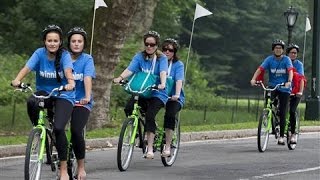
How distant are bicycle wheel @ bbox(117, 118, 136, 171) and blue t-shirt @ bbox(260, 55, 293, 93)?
4077mm

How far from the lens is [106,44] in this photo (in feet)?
57.4

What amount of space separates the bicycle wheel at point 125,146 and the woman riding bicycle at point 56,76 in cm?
219

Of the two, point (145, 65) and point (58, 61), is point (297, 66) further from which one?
point (58, 61)

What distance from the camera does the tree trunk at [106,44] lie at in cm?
1714

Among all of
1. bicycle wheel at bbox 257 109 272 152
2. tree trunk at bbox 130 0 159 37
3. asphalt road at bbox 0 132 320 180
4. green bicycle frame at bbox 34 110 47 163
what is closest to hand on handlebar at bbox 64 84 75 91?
green bicycle frame at bbox 34 110 47 163

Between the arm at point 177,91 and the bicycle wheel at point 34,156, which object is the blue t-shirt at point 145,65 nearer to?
the arm at point 177,91

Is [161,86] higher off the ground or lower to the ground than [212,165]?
higher

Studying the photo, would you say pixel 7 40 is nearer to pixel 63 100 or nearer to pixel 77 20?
pixel 77 20

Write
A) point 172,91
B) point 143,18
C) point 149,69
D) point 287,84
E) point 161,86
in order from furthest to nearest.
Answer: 1. point 143,18
2. point 287,84
3. point 172,91
4. point 149,69
5. point 161,86

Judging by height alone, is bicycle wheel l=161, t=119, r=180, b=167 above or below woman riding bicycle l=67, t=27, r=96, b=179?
below

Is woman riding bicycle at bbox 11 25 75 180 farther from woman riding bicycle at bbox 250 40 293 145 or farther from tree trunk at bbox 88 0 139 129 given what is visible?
tree trunk at bbox 88 0 139 129

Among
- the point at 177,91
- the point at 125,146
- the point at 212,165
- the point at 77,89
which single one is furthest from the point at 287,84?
the point at 77,89

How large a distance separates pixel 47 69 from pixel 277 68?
21.3ft

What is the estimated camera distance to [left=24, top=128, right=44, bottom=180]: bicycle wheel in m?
8.45
